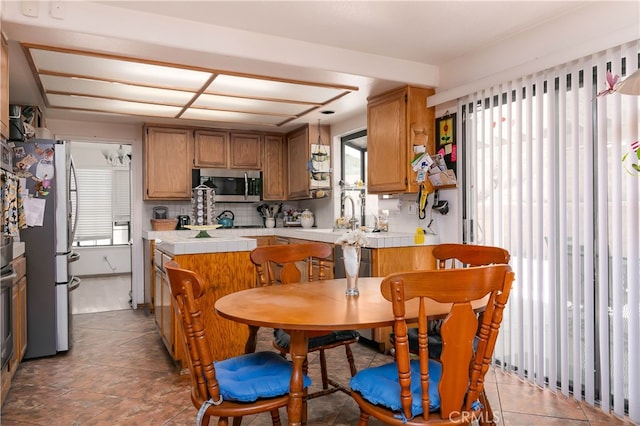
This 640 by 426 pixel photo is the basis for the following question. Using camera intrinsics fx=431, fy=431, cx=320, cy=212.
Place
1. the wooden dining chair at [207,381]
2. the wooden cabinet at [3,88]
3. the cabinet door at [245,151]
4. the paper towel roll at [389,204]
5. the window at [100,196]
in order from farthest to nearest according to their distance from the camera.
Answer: the window at [100,196] < the cabinet door at [245,151] < the paper towel roll at [389,204] < the wooden cabinet at [3,88] < the wooden dining chair at [207,381]

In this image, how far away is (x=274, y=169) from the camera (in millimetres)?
5742

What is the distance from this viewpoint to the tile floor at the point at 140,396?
92.7 inches

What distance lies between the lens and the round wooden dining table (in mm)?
1564

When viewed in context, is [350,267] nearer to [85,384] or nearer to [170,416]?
[170,416]

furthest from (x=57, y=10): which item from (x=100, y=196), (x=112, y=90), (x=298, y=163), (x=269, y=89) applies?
(x=100, y=196)

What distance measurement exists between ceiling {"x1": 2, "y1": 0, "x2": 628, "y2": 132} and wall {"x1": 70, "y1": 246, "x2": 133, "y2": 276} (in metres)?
4.10

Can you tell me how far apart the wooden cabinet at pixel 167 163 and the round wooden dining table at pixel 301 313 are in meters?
3.39

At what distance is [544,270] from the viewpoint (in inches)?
108

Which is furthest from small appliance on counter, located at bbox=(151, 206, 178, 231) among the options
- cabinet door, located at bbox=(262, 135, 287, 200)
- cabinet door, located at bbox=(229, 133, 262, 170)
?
cabinet door, located at bbox=(262, 135, 287, 200)

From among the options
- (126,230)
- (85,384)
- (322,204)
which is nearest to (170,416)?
(85,384)

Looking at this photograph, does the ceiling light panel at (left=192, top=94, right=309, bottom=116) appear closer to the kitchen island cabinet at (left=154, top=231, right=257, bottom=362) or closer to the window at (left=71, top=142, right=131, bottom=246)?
the kitchen island cabinet at (left=154, top=231, right=257, bottom=362)

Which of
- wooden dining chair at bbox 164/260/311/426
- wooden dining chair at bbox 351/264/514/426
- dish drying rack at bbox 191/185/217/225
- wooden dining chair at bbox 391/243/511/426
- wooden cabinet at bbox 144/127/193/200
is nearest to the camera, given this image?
wooden dining chair at bbox 351/264/514/426

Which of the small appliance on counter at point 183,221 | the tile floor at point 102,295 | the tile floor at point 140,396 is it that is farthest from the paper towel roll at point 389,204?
the tile floor at point 102,295

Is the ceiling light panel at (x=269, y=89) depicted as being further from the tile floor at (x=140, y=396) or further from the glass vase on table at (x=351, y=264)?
the tile floor at (x=140, y=396)
